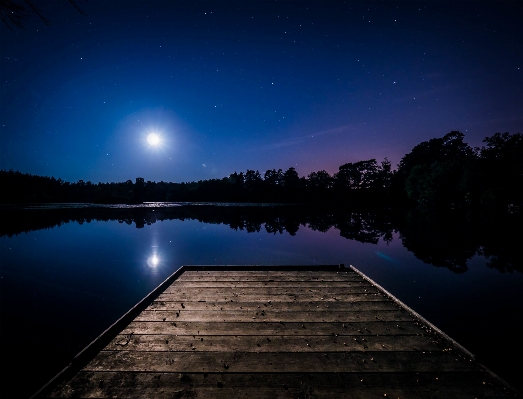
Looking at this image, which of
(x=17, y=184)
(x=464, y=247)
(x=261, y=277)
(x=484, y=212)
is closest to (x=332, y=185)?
(x=484, y=212)

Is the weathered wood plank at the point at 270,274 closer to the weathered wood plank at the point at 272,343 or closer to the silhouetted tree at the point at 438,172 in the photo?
the weathered wood plank at the point at 272,343

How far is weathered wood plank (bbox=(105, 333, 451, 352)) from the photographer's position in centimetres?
356

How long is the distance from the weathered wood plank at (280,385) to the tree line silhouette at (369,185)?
40.4 m

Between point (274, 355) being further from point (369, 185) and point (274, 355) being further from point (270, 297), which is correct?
point (369, 185)

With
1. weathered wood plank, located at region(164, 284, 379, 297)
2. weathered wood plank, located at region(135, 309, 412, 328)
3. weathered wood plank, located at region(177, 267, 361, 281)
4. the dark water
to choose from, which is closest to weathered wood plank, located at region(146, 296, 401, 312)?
weathered wood plank, located at region(135, 309, 412, 328)

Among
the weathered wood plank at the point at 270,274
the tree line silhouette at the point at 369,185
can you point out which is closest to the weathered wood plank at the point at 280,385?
the weathered wood plank at the point at 270,274

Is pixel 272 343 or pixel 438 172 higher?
pixel 438 172

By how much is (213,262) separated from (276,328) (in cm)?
917

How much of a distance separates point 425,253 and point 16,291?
18.6 m

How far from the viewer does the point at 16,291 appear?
8766 millimetres

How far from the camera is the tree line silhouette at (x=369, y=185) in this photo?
35659 mm

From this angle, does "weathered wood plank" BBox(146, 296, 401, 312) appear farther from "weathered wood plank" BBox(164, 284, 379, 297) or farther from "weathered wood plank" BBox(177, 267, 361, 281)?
"weathered wood plank" BBox(177, 267, 361, 281)

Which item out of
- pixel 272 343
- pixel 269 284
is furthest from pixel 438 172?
pixel 272 343

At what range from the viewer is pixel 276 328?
417cm
